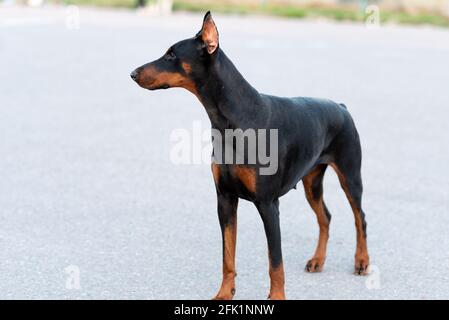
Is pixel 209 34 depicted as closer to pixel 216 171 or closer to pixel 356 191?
pixel 216 171

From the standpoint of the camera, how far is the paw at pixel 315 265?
600 cm

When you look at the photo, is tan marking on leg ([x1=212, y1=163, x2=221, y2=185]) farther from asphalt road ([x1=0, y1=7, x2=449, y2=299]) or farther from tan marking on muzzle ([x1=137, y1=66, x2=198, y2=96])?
asphalt road ([x1=0, y1=7, x2=449, y2=299])

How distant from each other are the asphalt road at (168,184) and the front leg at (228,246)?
0.74ft

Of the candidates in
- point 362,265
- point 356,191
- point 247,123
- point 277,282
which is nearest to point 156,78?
point 247,123

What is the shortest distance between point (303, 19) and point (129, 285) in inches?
711

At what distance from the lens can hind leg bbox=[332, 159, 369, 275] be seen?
5781 millimetres

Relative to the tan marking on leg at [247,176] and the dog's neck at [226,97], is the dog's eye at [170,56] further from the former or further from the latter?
the tan marking on leg at [247,176]

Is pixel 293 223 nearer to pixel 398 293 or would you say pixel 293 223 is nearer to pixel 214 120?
pixel 398 293

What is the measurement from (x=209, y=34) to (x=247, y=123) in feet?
1.80

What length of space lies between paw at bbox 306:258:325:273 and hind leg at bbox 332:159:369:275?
23 centimetres

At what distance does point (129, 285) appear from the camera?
18.5 ft

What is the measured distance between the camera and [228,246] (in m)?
5.33

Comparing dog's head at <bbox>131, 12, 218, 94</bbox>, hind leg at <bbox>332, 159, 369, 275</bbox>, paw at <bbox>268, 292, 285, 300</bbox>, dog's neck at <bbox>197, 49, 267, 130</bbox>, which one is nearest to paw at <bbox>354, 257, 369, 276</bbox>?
hind leg at <bbox>332, 159, 369, 275</bbox>

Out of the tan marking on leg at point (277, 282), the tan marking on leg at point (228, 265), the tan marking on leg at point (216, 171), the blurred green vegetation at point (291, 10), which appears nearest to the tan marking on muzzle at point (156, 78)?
the tan marking on leg at point (216, 171)
